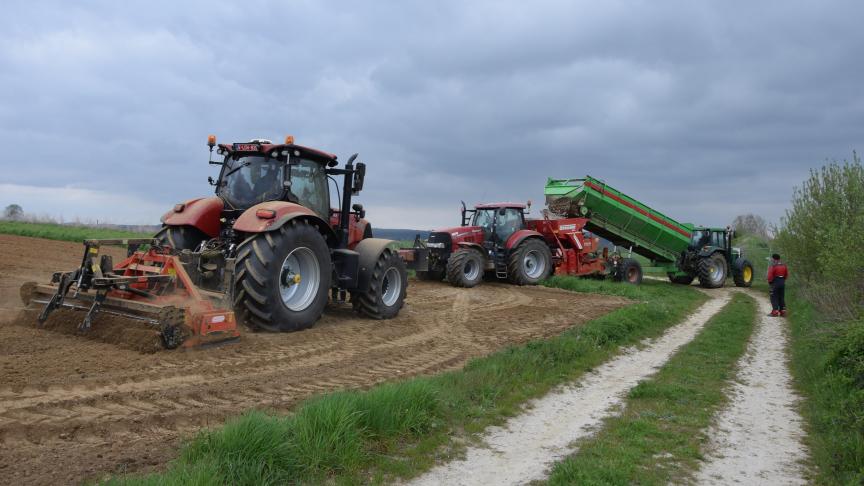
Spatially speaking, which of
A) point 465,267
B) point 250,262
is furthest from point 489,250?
point 250,262

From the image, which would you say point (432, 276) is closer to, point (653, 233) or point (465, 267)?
point (465, 267)

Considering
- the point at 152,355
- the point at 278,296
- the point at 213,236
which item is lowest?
the point at 152,355

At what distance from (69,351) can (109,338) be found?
47 cm

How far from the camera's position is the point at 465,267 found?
1548 cm

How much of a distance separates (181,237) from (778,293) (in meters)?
13.2

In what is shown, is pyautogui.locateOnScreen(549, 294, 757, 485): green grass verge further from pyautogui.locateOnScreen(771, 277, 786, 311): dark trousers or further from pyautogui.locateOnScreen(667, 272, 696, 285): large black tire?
pyautogui.locateOnScreen(667, 272, 696, 285): large black tire

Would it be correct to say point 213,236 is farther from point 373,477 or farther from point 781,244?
point 781,244

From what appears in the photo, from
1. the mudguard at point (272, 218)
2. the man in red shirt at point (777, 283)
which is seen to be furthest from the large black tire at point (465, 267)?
the mudguard at point (272, 218)

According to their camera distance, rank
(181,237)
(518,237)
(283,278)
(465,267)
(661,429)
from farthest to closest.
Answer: (518,237)
(465,267)
(181,237)
(283,278)
(661,429)

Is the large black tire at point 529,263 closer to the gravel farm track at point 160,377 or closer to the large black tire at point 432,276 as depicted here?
the large black tire at point 432,276

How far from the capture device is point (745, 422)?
5480 mm

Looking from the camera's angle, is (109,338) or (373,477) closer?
(373,477)

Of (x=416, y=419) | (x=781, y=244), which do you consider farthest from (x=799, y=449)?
(x=781, y=244)

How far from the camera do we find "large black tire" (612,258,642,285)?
1928cm
